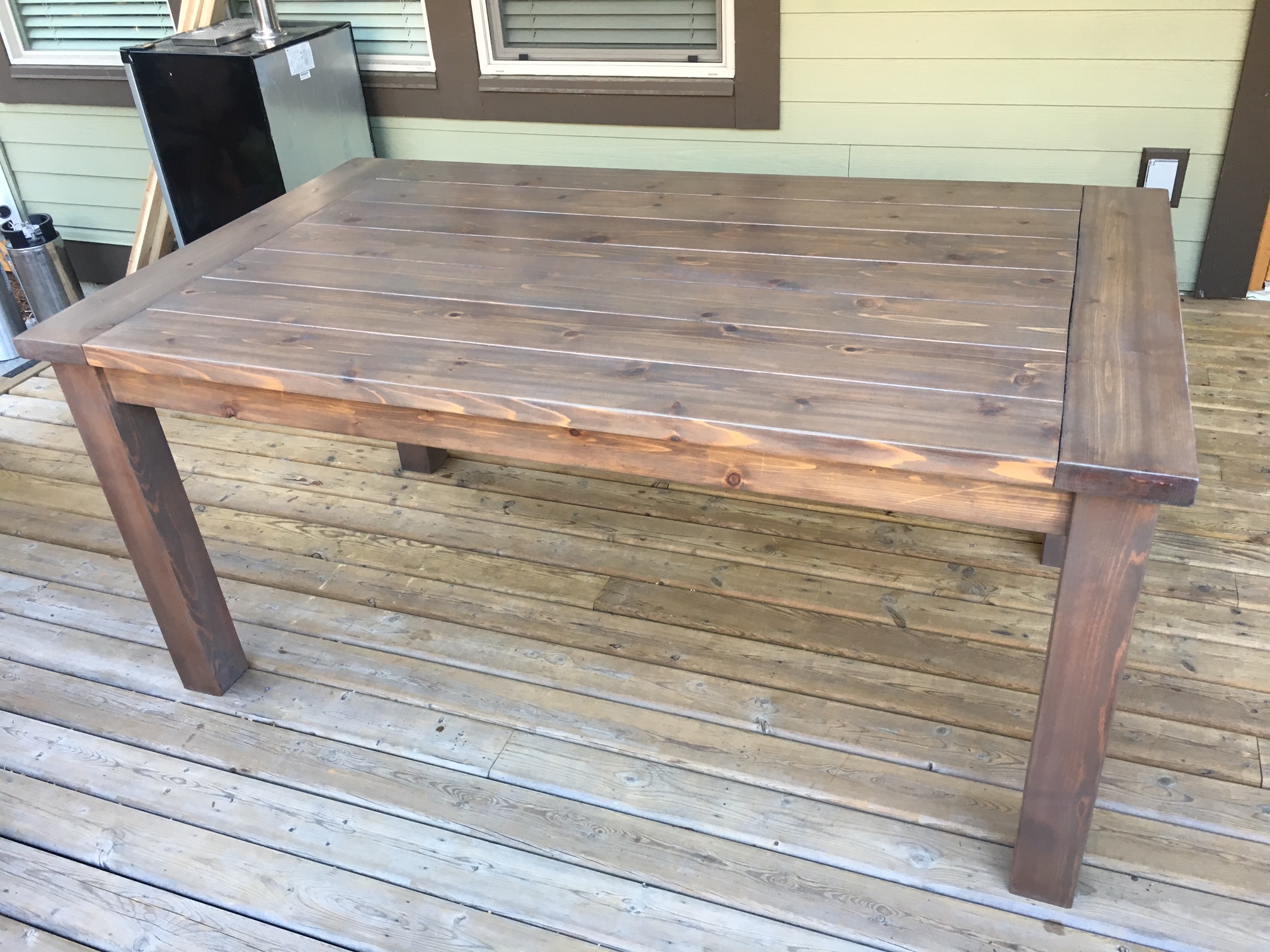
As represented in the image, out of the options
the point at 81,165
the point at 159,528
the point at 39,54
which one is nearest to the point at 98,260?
the point at 81,165

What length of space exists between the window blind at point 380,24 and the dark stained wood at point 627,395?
221 cm

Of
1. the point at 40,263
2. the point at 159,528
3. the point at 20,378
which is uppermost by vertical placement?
the point at 159,528

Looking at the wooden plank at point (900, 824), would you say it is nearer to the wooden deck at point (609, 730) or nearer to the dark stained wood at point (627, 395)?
the wooden deck at point (609, 730)

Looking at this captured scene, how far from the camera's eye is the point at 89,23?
3.98 m

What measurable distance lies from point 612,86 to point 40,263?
216 cm

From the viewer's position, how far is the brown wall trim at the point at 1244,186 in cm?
279

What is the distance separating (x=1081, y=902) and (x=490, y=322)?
1.26 metres

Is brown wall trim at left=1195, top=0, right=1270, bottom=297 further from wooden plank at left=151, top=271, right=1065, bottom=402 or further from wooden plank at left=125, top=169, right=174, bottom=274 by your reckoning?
wooden plank at left=125, top=169, right=174, bottom=274

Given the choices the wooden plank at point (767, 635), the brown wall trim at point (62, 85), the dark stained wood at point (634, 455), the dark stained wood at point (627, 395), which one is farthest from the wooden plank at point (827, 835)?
the brown wall trim at point (62, 85)

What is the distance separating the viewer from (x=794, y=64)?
3.15 meters

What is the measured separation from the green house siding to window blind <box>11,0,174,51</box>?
5.34ft

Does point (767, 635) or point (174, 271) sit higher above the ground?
point (174, 271)

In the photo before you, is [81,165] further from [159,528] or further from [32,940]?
[32,940]

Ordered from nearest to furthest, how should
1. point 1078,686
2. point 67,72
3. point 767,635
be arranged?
point 1078,686
point 767,635
point 67,72
